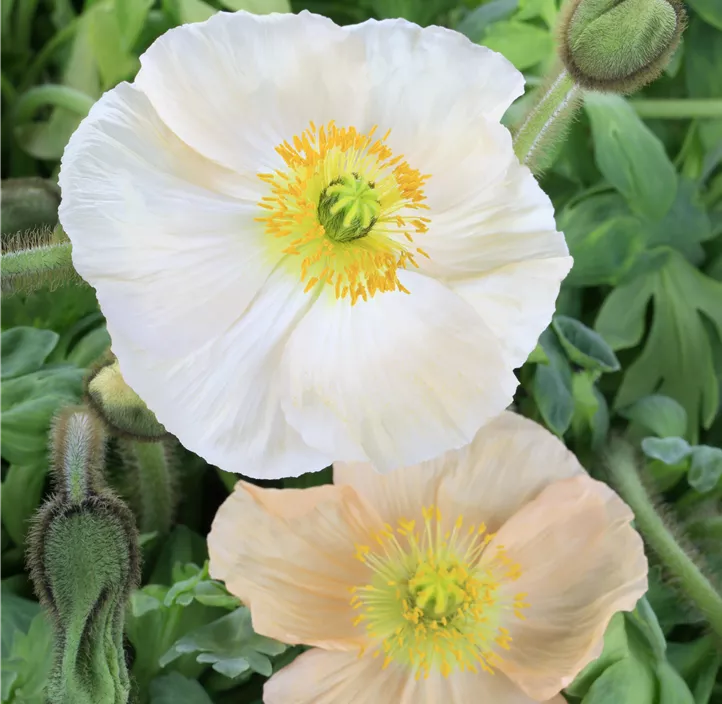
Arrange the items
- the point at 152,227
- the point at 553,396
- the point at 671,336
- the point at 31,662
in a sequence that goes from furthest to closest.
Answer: the point at 671,336, the point at 553,396, the point at 31,662, the point at 152,227

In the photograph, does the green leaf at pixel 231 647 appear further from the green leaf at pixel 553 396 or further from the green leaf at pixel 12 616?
the green leaf at pixel 553 396

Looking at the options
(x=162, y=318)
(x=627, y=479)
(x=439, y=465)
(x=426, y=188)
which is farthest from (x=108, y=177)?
(x=627, y=479)

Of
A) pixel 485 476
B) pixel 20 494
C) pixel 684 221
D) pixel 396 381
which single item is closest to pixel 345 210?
pixel 396 381

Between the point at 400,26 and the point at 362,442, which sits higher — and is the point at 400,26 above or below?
above

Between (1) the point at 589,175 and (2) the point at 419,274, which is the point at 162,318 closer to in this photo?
(2) the point at 419,274

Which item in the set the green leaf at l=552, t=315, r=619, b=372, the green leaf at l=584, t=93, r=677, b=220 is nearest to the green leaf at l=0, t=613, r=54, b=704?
the green leaf at l=552, t=315, r=619, b=372

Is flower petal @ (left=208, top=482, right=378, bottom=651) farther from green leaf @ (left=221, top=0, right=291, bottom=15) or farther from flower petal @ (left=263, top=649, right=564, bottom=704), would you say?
green leaf @ (left=221, top=0, right=291, bottom=15)

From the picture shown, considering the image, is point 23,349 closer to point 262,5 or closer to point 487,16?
point 262,5
